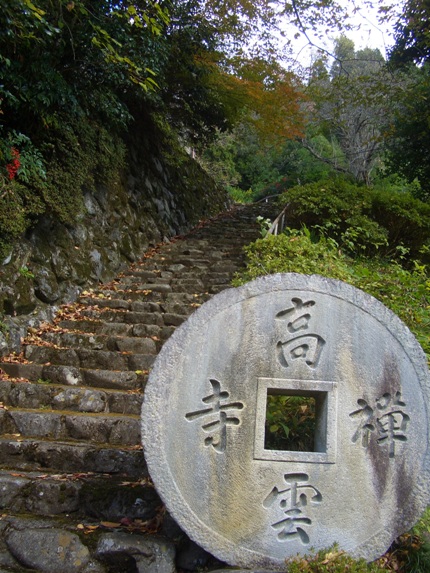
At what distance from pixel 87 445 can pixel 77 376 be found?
1186 millimetres

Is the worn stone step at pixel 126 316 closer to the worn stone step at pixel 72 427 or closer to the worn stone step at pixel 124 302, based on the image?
the worn stone step at pixel 124 302

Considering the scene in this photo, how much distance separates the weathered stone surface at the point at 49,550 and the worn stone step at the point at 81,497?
0.29 m

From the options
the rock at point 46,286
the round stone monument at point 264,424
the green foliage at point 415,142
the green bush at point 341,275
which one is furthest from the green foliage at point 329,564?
the green foliage at point 415,142

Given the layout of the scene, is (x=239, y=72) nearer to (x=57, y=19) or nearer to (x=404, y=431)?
(x=57, y=19)

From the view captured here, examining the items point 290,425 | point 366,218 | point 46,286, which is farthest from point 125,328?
point 366,218

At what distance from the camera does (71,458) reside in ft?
12.6

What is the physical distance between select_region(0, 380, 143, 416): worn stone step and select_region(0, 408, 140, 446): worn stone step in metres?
0.22

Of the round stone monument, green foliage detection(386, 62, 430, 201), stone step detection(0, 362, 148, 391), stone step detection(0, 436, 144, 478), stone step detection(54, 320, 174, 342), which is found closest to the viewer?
the round stone monument

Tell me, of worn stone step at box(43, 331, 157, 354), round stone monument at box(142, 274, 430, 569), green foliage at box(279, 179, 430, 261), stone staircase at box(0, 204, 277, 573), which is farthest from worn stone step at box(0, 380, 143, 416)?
green foliage at box(279, 179, 430, 261)

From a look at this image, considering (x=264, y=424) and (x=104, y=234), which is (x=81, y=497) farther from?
(x=104, y=234)

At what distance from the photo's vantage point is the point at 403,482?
2.83m

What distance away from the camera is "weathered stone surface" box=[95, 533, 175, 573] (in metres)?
2.83

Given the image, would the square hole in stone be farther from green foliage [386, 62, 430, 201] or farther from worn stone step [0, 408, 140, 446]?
green foliage [386, 62, 430, 201]

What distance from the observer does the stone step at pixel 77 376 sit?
4.94 m
